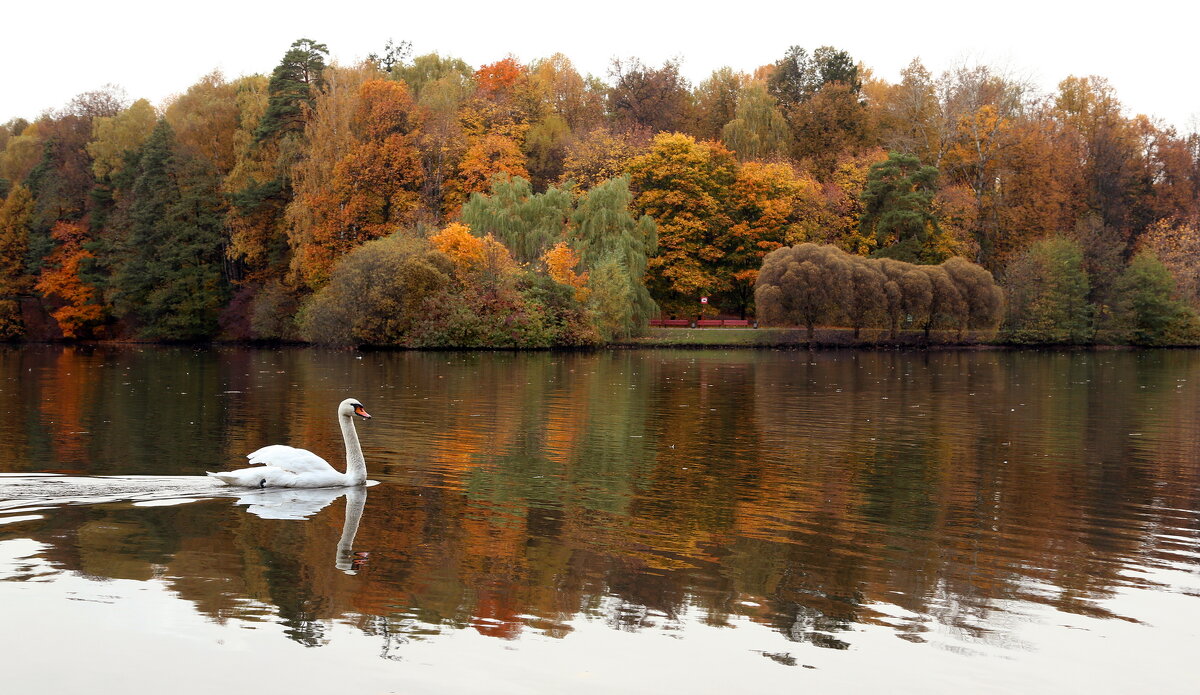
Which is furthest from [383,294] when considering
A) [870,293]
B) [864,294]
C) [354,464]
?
[354,464]

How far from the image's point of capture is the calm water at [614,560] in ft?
26.0

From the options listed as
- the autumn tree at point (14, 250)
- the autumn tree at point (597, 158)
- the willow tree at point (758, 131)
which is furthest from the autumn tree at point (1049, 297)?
the autumn tree at point (14, 250)

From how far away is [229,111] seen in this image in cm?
8000

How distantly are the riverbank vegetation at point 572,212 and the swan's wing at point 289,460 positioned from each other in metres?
43.8

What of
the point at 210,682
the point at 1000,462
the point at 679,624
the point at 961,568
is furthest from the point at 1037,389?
the point at 210,682

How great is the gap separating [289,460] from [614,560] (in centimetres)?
538

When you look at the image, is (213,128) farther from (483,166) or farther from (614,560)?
(614,560)

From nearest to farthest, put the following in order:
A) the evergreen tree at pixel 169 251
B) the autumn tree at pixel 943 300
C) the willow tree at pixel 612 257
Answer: the willow tree at pixel 612 257
the autumn tree at pixel 943 300
the evergreen tree at pixel 169 251

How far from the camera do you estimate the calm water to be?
26.0 feet

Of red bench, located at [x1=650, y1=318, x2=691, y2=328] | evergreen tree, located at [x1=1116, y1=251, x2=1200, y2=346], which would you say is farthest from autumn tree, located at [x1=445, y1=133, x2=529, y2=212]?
evergreen tree, located at [x1=1116, y1=251, x2=1200, y2=346]

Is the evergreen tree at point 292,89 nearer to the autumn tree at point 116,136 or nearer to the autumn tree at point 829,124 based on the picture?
the autumn tree at point 116,136

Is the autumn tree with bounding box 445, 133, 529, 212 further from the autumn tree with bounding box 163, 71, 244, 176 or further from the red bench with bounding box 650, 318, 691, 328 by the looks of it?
the autumn tree with bounding box 163, 71, 244, 176

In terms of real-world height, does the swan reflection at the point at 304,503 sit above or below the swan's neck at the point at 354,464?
below

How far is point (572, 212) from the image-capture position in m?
64.9
